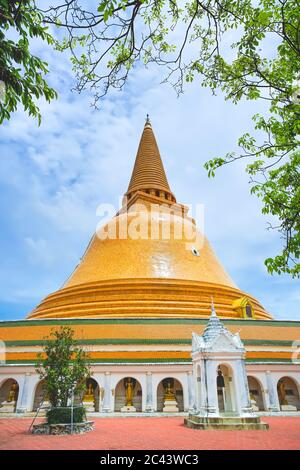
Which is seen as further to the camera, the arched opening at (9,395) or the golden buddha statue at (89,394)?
the golden buddha statue at (89,394)

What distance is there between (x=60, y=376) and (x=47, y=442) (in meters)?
2.89

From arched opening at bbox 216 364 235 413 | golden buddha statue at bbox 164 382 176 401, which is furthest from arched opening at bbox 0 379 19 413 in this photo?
arched opening at bbox 216 364 235 413

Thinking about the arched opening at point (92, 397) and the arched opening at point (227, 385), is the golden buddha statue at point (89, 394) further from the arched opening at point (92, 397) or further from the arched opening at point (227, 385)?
the arched opening at point (227, 385)

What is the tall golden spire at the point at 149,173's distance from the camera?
33.8 metres

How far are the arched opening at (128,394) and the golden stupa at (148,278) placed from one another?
13.6ft

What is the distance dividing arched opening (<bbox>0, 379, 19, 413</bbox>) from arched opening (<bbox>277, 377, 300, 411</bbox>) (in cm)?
1291

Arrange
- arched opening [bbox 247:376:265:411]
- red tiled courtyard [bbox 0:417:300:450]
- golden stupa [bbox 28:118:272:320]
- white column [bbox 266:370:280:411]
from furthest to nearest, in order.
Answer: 1. golden stupa [bbox 28:118:272:320]
2. arched opening [bbox 247:376:265:411]
3. white column [bbox 266:370:280:411]
4. red tiled courtyard [bbox 0:417:300:450]

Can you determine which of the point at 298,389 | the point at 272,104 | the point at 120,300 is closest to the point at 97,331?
the point at 120,300

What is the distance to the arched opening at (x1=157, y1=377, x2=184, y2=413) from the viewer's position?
1563 cm

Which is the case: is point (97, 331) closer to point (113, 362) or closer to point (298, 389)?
point (113, 362)

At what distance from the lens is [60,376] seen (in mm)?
11641

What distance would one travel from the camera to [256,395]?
16.7m

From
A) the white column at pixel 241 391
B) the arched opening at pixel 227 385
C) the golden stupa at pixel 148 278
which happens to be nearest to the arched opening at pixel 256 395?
the arched opening at pixel 227 385

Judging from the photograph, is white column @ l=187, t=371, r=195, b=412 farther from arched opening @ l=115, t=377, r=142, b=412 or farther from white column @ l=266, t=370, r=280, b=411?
→ white column @ l=266, t=370, r=280, b=411
